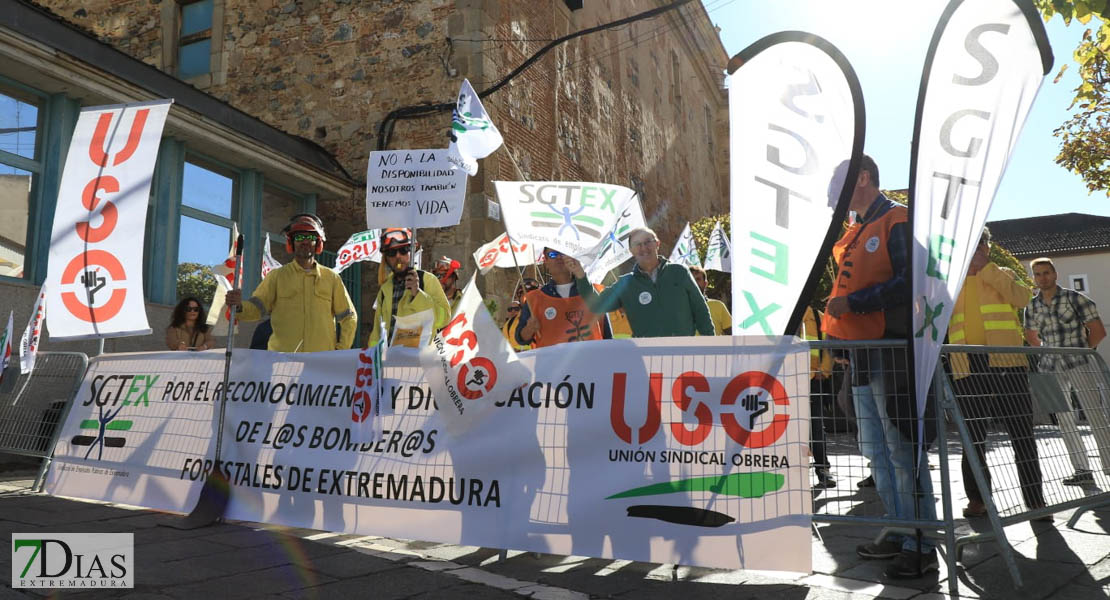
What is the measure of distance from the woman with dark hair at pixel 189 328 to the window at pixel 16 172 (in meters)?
2.66

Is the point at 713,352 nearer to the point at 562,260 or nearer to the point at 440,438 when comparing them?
the point at 440,438

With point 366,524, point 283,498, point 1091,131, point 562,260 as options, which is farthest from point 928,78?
point 1091,131

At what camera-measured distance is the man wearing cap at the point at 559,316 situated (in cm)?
524

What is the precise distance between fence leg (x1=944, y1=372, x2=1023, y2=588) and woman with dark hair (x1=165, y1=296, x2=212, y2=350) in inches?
Answer: 232

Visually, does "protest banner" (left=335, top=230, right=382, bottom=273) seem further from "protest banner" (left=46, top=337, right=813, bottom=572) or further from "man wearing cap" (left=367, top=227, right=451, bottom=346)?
"protest banner" (left=46, top=337, right=813, bottom=572)

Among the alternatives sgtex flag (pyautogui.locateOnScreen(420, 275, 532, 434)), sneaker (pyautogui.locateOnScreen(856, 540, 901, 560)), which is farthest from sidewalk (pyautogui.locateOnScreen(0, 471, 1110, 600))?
sgtex flag (pyautogui.locateOnScreen(420, 275, 532, 434))

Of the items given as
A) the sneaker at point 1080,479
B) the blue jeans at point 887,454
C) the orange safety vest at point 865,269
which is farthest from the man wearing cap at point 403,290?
the sneaker at point 1080,479

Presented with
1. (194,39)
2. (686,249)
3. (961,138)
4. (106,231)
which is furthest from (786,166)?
(194,39)

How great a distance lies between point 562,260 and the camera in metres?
5.43

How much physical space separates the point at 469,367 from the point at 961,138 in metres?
2.48

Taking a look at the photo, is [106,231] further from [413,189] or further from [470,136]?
[470,136]

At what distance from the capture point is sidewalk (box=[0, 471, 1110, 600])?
3047mm

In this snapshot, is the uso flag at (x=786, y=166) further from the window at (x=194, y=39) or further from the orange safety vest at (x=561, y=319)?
the window at (x=194, y=39)

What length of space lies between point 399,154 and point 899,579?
4.74 metres
